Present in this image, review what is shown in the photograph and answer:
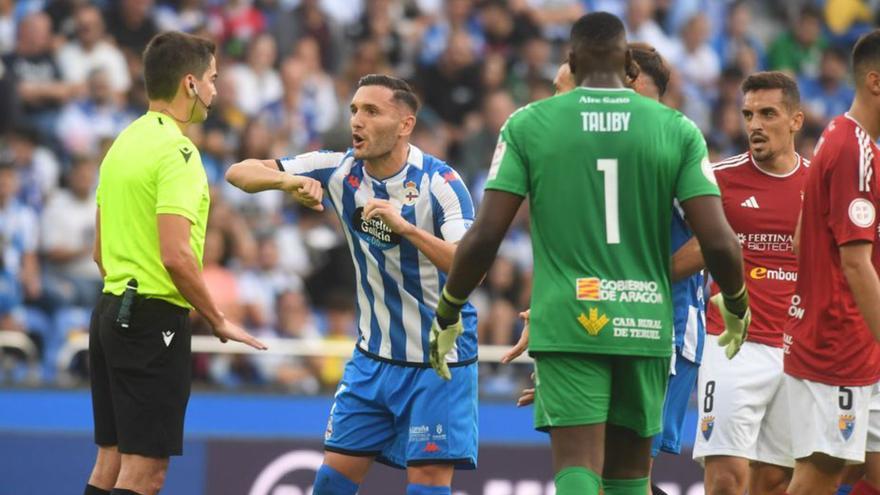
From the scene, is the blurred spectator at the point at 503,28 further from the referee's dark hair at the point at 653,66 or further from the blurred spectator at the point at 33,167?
the referee's dark hair at the point at 653,66

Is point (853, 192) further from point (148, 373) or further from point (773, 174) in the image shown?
point (148, 373)

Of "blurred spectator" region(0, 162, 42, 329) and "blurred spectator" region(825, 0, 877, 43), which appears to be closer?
"blurred spectator" region(0, 162, 42, 329)

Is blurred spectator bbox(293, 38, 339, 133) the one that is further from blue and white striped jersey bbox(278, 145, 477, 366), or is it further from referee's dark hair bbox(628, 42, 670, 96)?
referee's dark hair bbox(628, 42, 670, 96)

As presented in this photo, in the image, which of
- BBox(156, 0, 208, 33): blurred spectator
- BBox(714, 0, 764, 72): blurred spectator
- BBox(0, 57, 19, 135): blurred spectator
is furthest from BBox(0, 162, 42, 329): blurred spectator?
BBox(714, 0, 764, 72): blurred spectator

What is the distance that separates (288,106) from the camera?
51.2ft

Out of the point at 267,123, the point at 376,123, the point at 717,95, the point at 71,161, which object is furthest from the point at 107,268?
the point at 717,95

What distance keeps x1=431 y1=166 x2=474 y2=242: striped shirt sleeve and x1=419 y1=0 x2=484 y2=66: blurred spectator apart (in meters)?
8.82

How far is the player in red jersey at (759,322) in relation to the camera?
8.56m

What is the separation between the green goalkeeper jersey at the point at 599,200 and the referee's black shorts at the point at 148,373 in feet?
6.84

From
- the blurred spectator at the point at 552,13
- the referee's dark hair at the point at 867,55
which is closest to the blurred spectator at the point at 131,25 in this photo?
the blurred spectator at the point at 552,13

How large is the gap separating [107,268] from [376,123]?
1550mm

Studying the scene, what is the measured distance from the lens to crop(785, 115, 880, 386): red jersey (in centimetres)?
718

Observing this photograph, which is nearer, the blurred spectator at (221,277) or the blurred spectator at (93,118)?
the blurred spectator at (221,277)

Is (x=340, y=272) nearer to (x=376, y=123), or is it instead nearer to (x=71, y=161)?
(x=71, y=161)
